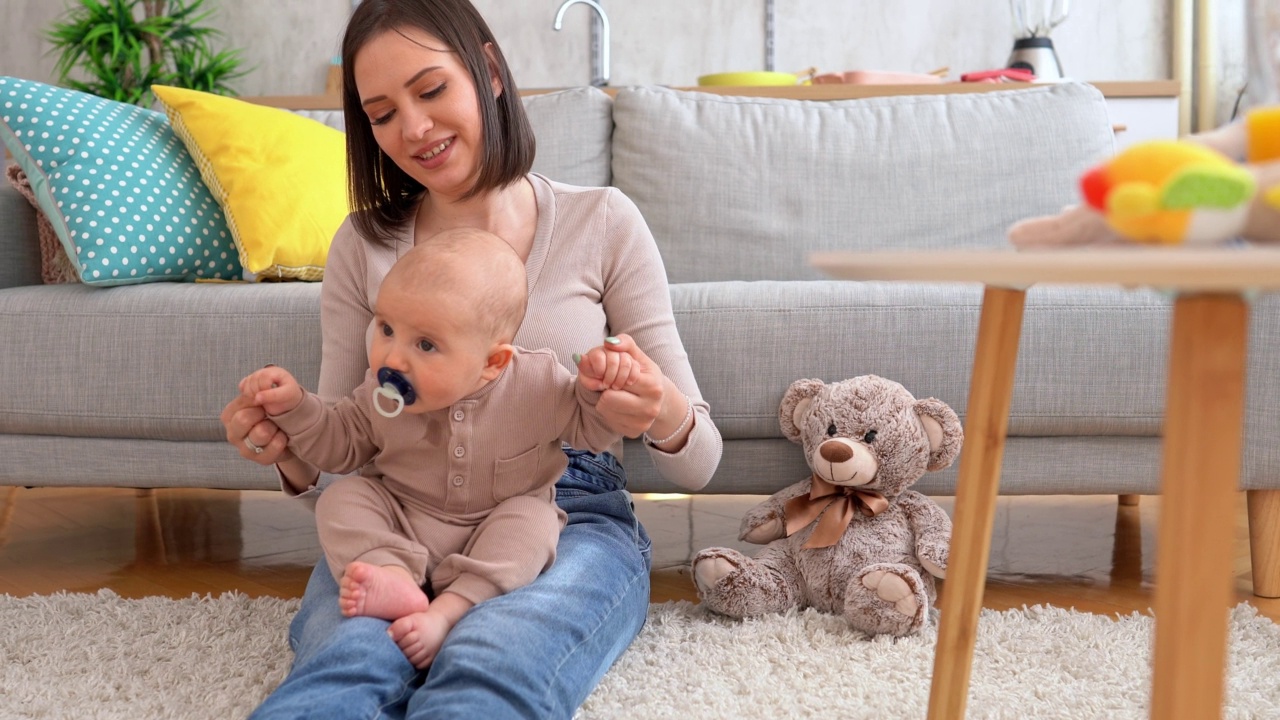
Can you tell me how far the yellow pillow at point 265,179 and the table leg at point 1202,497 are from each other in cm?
157

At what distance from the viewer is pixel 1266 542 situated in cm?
151

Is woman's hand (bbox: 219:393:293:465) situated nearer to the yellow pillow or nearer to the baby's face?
the baby's face

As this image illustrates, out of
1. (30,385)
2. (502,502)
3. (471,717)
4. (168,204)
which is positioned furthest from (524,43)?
(471,717)

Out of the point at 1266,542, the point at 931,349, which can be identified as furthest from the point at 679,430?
the point at 1266,542

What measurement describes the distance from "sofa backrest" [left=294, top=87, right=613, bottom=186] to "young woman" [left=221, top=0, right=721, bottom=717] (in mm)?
750

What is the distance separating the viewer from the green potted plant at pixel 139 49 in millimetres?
3691

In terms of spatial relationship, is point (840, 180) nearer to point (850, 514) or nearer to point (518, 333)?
point (850, 514)

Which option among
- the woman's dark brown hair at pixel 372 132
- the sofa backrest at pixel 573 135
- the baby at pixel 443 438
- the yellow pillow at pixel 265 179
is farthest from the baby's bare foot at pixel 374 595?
the sofa backrest at pixel 573 135

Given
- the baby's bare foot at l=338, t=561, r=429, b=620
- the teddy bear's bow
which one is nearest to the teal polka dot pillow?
the baby's bare foot at l=338, t=561, r=429, b=620

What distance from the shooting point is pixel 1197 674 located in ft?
1.69

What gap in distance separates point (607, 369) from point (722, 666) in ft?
1.32

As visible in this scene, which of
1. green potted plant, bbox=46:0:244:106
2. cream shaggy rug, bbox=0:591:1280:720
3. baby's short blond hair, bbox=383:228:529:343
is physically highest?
green potted plant, bbox=46:0:244:106

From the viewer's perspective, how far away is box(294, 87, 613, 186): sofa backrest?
2.11 meters

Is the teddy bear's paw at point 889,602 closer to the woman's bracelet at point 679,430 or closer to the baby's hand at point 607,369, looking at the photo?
the woman's bracelet at point 679,430
